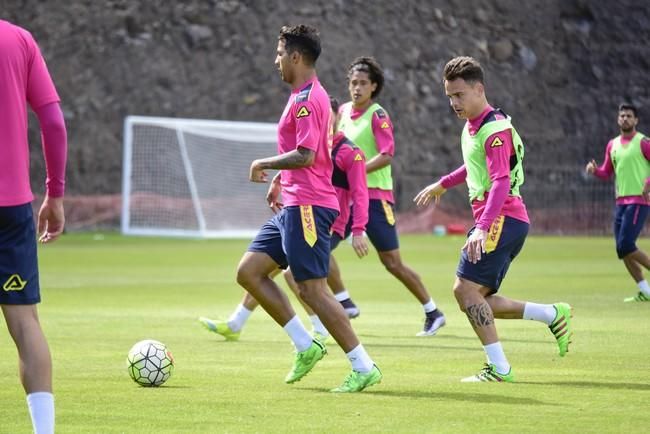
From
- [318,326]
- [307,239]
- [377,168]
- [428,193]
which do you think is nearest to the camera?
[307,239]

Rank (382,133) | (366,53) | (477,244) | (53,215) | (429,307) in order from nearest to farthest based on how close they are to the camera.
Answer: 1. (53,215)
2. (477,244)
3. (429,307)
4. (382,133)
5. (366,53)

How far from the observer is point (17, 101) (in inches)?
241

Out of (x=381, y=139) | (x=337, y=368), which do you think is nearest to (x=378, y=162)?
(x=381, y=139)

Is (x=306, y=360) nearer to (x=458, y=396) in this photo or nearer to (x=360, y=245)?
(x=458, y=396)

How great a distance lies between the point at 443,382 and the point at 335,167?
350 centimetres

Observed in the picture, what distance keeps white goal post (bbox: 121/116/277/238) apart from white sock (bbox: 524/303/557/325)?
2782 centimetres

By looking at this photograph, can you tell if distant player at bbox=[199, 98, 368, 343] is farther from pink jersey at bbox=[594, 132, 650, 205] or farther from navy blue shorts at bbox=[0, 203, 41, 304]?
pink jersey at bbox=[594, 132, 650, 205]

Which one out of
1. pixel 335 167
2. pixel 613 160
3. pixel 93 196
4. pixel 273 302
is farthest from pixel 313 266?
pixel 93 196

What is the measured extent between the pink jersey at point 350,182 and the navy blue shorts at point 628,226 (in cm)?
609

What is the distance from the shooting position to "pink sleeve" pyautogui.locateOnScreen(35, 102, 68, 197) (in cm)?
613

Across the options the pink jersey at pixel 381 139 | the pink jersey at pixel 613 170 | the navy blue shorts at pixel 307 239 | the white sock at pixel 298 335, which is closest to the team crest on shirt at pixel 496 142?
the navy blue shorts at pixel 307 239

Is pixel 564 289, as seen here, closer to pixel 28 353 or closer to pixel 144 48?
pixel 28 353

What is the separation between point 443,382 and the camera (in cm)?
925

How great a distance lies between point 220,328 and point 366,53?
37.5m
